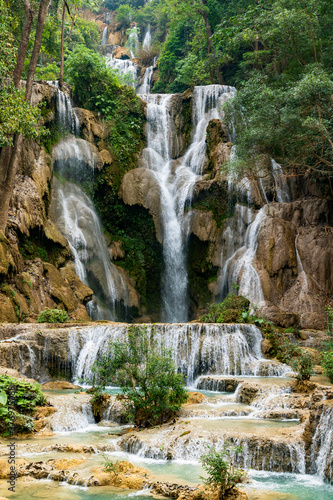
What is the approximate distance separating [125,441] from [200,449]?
141 centimetres

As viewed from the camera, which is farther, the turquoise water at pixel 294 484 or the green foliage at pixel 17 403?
the green foliage at pixel 17 403

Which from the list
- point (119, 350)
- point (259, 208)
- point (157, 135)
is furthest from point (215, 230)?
point (119, 350)

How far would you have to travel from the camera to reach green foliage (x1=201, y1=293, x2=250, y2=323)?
16047 millimetres

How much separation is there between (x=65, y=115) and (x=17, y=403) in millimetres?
19031

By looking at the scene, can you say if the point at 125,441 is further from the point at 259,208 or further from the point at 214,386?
the point at 259,208

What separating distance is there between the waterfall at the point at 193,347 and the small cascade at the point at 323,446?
22.8 feet

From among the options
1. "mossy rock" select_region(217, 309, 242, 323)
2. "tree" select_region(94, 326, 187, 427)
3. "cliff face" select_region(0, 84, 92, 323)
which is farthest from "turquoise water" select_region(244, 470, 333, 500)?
"cliff face" select_region(0, 84, 92, 323)

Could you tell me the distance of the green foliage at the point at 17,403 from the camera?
25.7 feet

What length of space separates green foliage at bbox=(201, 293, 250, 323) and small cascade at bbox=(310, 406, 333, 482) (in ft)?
30.5

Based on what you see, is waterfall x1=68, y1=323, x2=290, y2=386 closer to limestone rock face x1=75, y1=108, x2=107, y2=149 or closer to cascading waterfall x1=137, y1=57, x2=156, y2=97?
limestone rock face x1=75, y1=108, x2=107, y2=149

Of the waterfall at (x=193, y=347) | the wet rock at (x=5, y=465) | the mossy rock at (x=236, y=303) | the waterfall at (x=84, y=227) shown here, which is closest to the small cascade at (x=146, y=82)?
the waterfall at (x=84, y=227)

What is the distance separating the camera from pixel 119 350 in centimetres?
850

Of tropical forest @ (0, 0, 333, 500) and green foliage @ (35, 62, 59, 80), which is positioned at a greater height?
green foliage @ (35, 62, 59, 80)

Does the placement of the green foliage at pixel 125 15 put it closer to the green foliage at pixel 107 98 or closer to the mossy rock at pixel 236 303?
the green foliage at pixel 107 98
